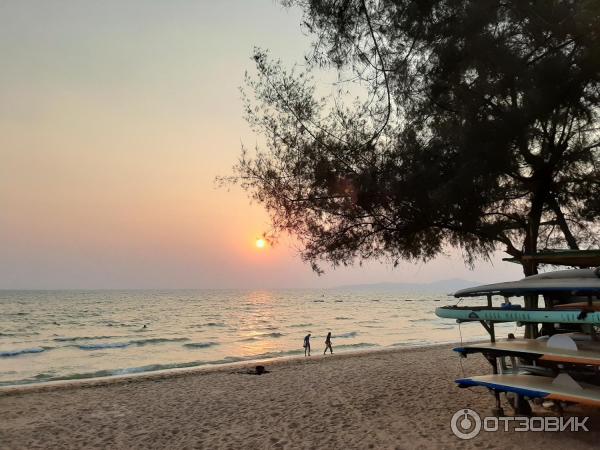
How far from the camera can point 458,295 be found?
7.52 metres

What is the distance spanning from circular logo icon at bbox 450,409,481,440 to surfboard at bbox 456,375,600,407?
609 mm

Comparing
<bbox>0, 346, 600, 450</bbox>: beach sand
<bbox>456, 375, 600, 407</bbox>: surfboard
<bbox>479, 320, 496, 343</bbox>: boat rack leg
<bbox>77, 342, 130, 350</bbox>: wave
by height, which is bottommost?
<bbox>77, 342, 130, 350</bbox>: wave

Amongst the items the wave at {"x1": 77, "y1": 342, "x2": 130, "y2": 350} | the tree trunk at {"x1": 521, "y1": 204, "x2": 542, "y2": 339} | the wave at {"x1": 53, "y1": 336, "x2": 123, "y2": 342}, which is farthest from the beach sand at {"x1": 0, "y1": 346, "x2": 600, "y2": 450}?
the wave at {"x1": 53, "y1": 336, "x2": 123, "y2": 342}

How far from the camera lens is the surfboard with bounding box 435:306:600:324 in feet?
16.1

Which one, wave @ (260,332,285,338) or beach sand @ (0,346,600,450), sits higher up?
beach sand @ (0,346,600,450)

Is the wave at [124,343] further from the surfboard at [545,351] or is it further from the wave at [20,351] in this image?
the surfboard at [545,351]

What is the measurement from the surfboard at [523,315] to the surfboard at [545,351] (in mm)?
345

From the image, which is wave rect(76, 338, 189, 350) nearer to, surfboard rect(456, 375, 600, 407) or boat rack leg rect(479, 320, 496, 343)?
boat rack leg rect(479, 320, 496, 343)

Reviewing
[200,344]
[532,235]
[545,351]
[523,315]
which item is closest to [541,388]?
[545,351]

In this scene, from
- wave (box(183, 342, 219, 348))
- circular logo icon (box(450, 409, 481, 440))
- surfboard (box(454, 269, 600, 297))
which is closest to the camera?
A: surfboard (box(454, 269, 600, 297))

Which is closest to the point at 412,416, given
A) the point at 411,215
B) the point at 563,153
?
the point at 411,215

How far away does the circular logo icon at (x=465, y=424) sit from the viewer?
5.99 meters

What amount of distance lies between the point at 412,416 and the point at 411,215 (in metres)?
3.30

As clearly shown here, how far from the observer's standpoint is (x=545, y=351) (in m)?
5.34
